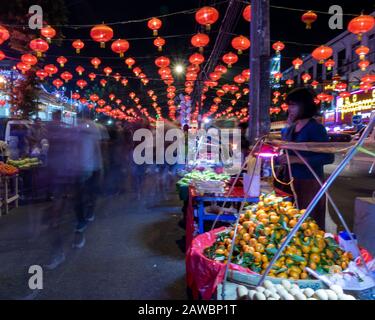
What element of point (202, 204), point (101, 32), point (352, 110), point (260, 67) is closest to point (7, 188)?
point (101, 32)

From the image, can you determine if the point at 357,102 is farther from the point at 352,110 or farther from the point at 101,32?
the point at 101,32

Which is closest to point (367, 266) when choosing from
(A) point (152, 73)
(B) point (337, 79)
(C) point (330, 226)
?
(C) point (330, 226)

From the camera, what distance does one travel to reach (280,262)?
2736 millimetres

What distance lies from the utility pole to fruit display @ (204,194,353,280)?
3.42 m

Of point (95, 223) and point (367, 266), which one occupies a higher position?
point (367, 266)

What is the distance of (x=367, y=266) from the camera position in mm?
2666

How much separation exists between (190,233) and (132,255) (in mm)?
1163

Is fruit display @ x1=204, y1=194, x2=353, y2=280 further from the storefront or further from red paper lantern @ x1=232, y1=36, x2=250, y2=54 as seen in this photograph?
the storefront

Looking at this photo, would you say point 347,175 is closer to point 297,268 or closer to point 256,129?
point 256,129

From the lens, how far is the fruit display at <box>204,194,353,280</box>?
2.71m

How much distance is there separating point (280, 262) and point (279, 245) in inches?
8.0

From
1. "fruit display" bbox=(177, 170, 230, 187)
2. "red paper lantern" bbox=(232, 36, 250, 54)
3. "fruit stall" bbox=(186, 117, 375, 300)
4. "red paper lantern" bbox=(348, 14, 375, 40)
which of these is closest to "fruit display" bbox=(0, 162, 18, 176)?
"fruit display" bbox=(177, 170, 230, 187)

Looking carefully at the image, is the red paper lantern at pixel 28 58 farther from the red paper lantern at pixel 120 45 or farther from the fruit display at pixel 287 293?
the fruit display at pixel 287 293
